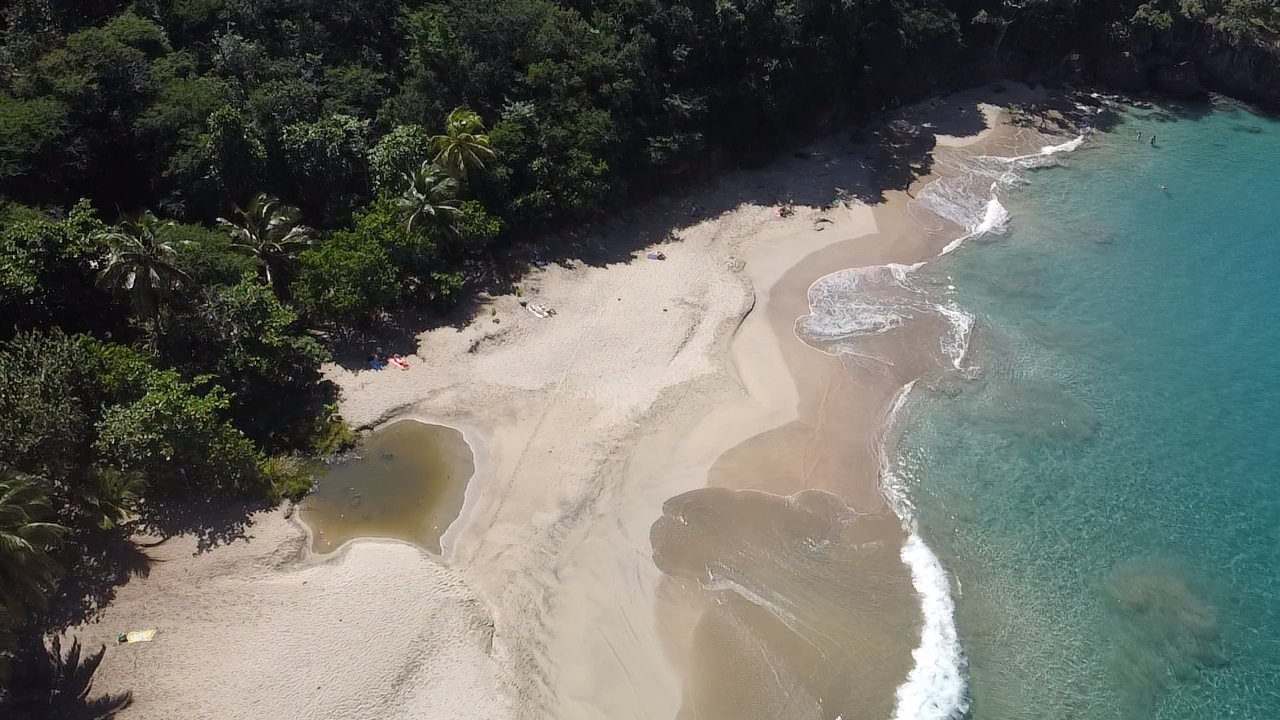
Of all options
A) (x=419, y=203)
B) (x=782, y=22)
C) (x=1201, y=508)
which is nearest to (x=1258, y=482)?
(x=1201, y=508)

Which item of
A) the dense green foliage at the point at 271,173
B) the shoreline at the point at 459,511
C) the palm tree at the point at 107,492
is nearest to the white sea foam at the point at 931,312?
the dense green foliage at the point at 271,173

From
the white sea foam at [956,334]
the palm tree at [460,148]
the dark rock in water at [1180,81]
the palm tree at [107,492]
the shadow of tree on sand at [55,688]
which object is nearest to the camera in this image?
the shadow of tree on sand at [55,688]

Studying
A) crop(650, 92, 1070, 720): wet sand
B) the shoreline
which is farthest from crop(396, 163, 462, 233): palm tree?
crop(650, 92, 1070, 720): wet sand

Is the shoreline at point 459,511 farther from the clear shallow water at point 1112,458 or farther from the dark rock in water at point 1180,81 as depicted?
the dark rock in water at point 1180,81

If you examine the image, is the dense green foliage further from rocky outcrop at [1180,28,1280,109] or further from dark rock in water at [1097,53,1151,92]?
rocky outcrop at [1180,28,1280,109]

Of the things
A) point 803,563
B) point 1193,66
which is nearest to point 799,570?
point 803,563

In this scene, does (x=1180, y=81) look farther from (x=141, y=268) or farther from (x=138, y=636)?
(x=138, y=636)
